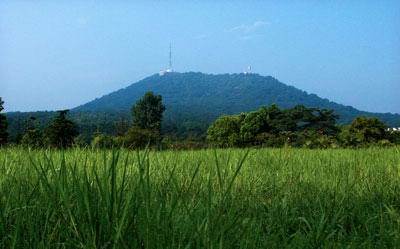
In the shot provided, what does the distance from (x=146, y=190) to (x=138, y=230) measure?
136 mm

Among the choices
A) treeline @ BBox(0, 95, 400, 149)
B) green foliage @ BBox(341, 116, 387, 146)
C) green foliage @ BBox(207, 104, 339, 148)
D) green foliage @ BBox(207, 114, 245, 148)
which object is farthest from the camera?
green foliage @ BBox(207, 114, 245, 148)

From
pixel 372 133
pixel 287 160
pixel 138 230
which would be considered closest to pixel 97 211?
pixel 138 230

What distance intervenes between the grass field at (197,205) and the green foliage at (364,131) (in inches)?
238

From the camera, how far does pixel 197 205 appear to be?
5.23ft

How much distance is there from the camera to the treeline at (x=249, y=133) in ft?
34.4

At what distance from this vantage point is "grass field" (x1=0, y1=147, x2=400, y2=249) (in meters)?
1.19

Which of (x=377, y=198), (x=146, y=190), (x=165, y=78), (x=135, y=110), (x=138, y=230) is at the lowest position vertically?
(x=377, y=198)

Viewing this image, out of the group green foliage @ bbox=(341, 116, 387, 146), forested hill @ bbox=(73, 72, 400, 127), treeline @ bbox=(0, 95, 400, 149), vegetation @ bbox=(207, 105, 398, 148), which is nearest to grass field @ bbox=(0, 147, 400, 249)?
treeline @ bbox=(0, 95, 400, 149)

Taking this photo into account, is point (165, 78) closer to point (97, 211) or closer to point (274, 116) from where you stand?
point (274, 116)

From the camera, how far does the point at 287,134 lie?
1268 cm

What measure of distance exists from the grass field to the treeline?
2660 mm

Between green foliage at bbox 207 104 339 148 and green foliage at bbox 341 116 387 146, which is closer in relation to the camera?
green foliage at bbox 341 116 387 146

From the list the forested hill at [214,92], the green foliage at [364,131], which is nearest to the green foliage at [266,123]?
the green foliage at [364,131]

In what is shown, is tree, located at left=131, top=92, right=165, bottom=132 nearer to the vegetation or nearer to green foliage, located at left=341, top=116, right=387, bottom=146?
the vegetation
